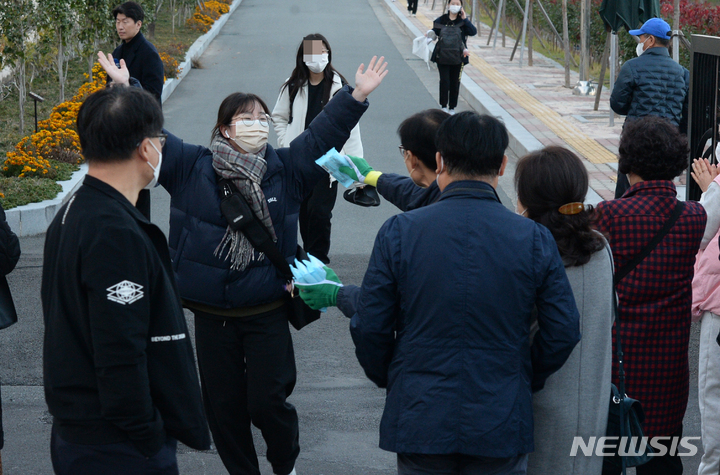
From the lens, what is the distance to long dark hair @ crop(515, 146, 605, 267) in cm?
270

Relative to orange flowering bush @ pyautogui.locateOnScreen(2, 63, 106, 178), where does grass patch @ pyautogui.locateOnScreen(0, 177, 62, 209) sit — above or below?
below

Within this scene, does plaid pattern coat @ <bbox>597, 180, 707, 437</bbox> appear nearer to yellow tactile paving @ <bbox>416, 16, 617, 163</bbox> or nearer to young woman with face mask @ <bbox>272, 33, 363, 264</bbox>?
young woman with face mask @ <bbox>272, 33, 363, 264</bbox>

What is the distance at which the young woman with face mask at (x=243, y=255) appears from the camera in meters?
3.38

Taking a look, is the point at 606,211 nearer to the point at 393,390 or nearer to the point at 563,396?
the point at 563,396

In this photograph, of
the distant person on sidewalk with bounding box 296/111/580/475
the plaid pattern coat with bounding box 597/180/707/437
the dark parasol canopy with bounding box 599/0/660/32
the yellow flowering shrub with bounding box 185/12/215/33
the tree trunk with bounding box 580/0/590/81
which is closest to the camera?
the distant person on sidewalk with bounding box 296/111/580/475

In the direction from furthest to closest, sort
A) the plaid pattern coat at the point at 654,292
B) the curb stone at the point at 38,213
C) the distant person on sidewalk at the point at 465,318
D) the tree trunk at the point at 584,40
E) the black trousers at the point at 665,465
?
1. the tree trunk at the point at 584,40
2. the curb stone at the point at 38,213
3. the black trousers at the point at 665,465
4. the plaid pattern coat at the point at 654,292
5. the distant person on sidewalk at the point at 465,318

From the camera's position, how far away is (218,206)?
3.38 meters

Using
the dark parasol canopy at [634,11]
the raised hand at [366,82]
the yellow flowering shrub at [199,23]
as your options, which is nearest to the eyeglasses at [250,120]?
the raised hand at [366,82]

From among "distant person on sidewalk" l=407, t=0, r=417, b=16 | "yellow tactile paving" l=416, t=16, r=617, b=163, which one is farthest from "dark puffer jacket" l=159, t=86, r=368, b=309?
"distant person on sidewalk" l=407, t=0, r=417, b=16

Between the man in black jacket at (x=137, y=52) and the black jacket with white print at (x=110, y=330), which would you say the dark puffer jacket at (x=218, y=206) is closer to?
the black jacket with white print at (x=110, y=330)

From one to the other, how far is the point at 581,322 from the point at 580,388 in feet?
0.70

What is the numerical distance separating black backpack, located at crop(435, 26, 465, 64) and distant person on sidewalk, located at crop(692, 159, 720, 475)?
29.8 ft

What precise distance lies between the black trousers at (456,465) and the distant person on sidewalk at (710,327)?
1416 millimetres

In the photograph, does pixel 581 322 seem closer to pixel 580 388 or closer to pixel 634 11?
pixel 580 388
